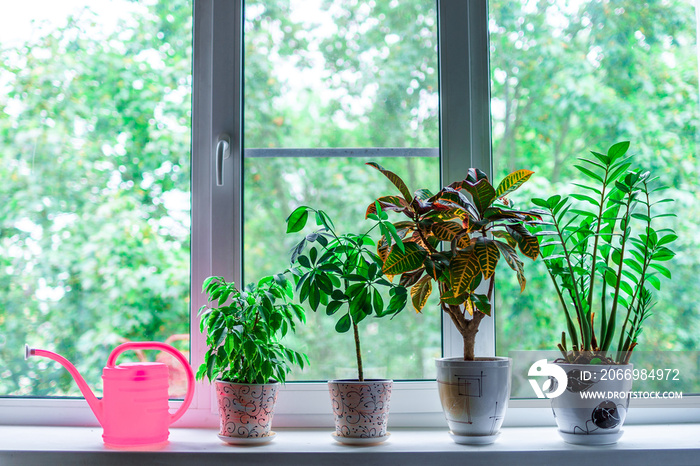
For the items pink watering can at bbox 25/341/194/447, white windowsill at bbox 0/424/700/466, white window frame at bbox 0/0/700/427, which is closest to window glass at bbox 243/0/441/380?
white window frame at bbox 0/0/700/427

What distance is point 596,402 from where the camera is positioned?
1.28 metres

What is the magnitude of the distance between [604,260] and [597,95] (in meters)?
0.48

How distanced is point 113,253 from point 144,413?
1.64 feet

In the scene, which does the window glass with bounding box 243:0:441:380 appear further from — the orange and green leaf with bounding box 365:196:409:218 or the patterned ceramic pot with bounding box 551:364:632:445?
the patterned ceramic pot with bounding box 551:364:632:445

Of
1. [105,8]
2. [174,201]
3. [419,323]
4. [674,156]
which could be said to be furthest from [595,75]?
[105,8]

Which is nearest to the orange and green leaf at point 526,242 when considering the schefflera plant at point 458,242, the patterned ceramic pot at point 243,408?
the schefflera plant at point 458,242

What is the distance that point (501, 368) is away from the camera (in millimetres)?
1309

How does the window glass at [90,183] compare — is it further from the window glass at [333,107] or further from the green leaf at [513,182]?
the green leaf at [513,182]

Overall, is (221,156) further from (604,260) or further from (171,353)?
(604,260)

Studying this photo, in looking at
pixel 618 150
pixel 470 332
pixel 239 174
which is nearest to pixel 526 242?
pixel 470 332

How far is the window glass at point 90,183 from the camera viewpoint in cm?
158

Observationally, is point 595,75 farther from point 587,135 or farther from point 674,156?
point 674,156

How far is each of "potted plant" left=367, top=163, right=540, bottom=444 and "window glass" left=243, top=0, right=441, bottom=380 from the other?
27 centimetres

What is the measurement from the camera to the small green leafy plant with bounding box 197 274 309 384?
1.28 metres
